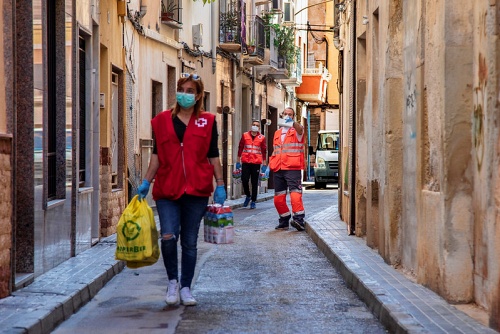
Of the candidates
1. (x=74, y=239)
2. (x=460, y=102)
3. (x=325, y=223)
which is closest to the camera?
(x=460, y=102)

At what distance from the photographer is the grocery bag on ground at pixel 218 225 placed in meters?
10.0

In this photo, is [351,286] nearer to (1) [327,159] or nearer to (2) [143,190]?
(2) [143,190]

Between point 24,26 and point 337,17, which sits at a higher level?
point 337,17

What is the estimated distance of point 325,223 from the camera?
62.1 feet

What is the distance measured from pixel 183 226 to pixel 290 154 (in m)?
8.61

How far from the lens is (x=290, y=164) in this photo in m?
18.4

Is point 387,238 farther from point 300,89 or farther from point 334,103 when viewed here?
point 334,103

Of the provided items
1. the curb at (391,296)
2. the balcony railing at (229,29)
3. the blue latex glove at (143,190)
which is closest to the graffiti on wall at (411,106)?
the curb at (391,296)

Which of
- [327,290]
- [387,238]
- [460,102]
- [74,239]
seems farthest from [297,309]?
[74,239]

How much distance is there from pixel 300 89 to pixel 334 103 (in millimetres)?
7016

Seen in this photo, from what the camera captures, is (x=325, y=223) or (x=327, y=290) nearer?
(x=327, y=290)

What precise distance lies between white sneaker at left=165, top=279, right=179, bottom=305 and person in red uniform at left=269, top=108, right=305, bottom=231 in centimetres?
866

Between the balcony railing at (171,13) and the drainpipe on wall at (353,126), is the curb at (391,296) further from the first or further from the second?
the balcony railing at (171,13)

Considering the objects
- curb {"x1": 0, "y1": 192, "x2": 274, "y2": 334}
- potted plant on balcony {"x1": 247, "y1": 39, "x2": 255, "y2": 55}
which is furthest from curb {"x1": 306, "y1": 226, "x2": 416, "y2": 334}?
potted plant on balcony {"x1": 247, "y1": 39, "x2": 255, "y2": 55}
